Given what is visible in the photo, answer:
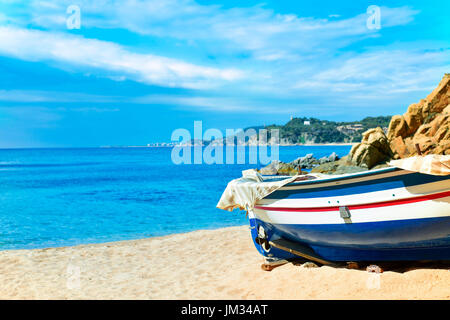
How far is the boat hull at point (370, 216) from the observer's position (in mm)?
6066

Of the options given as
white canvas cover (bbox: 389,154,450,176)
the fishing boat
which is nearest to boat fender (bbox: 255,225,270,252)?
the fishing boat

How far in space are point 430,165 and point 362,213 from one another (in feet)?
4.69

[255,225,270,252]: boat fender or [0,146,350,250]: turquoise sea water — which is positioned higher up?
[255,225,270,252]: boat fender

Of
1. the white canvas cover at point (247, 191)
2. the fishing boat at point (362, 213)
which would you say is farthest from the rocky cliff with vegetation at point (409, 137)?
the fishing boat at point (362, 213)

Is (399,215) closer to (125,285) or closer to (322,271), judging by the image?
(322,271)

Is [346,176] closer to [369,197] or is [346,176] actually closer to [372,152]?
[369,197]

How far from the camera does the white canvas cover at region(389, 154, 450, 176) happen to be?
227 inches

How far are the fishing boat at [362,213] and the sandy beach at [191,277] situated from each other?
0.42 m

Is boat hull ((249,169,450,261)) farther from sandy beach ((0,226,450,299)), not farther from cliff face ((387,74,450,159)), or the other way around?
cliff face ((387,74,450,159))

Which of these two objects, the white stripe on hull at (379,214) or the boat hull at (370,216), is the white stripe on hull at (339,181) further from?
the white stripe on hull at (379,214)

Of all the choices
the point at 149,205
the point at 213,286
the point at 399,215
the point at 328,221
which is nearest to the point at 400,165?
the point at 399,215

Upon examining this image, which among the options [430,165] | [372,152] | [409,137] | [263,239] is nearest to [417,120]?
[409,137]

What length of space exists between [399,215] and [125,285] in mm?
6043

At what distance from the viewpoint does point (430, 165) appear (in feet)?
19.2
